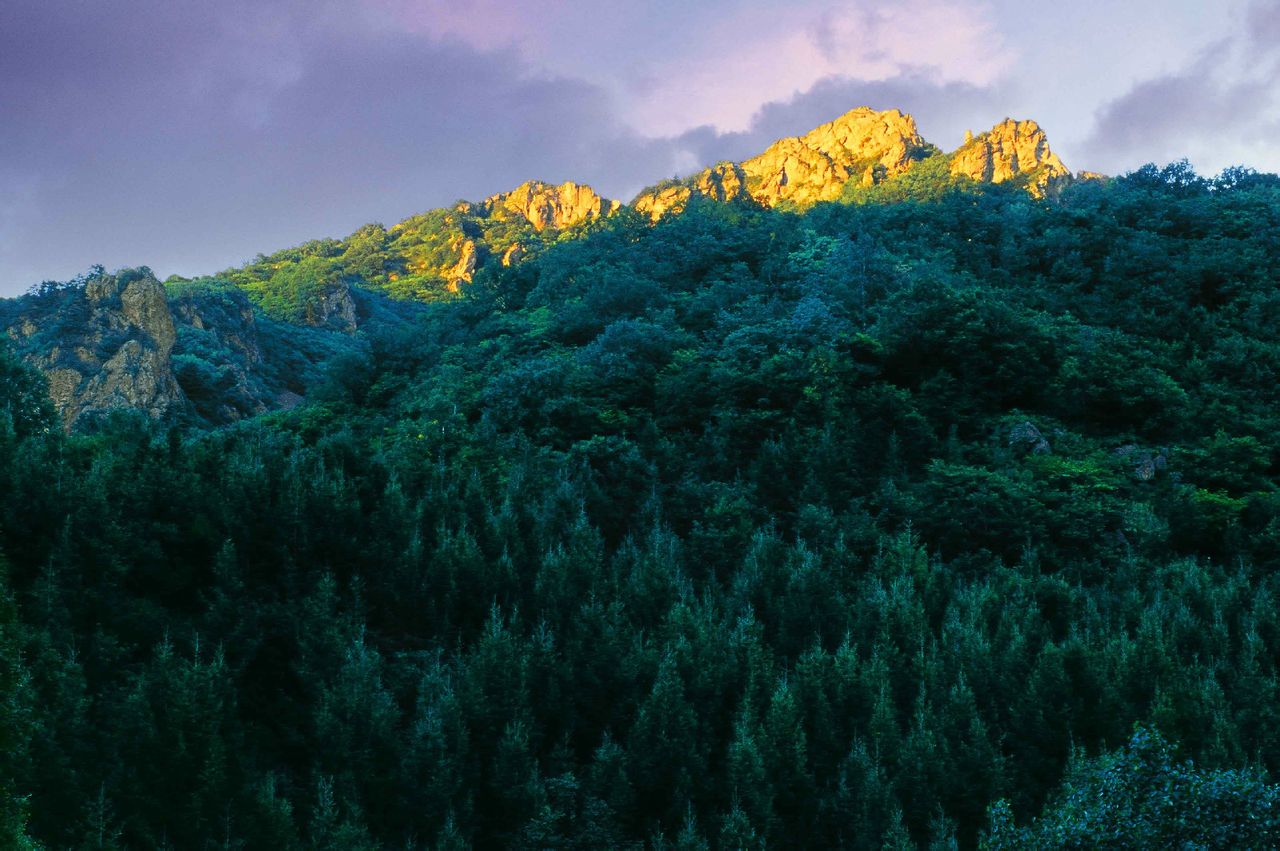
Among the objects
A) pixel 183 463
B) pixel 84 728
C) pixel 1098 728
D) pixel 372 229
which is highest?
pixel 372 229

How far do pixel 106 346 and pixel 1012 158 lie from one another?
71256mm

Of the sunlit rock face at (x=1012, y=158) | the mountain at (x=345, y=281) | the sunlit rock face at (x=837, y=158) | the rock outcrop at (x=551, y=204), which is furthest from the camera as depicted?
the rock outcrop at (x=551, y=204)

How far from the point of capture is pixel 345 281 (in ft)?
246

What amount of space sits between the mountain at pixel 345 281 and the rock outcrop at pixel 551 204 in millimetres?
169

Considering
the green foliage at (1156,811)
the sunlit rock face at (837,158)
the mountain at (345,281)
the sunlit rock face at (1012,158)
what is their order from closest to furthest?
the green foliage at (1156,811) < the mountain at (345,281) < the sunlit rock face at (1012,158) < the sunlit rock face at (837,158)

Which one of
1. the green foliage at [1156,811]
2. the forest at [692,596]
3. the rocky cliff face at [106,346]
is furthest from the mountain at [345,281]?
the green foliage at [1156,811]

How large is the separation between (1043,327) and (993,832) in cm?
2783

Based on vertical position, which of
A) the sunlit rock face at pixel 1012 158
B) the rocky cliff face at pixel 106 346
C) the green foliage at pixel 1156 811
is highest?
the sunlit rock face at pixel 1012 158

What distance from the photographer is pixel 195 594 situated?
70.4ft

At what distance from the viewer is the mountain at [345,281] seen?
44375 millimetres

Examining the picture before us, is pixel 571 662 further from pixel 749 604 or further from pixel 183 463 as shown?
pixel 183 463

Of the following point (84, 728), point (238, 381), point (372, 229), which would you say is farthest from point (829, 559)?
point (372, 229)

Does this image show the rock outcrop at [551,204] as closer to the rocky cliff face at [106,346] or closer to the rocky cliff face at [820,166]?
the rocky cliff face at [820,166]

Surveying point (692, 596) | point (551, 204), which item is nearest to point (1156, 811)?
point (692, 596)
